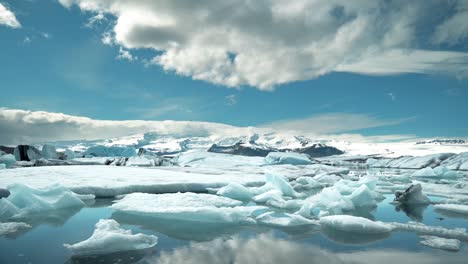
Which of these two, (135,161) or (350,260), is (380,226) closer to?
(350,260)

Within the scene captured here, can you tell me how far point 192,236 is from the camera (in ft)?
18.0

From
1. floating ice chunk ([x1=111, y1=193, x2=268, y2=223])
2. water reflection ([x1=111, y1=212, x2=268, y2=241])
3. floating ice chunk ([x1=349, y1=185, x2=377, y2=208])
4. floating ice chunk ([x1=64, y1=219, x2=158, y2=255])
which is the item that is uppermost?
floating ice chunk ([x1=64, y1=219, x2=158, y2=255])

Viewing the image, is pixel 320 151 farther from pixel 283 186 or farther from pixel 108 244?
pixel 108 244

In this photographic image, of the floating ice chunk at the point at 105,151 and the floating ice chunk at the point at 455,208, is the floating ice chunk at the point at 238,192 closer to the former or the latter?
the floating ice chunk at the point at 455,208

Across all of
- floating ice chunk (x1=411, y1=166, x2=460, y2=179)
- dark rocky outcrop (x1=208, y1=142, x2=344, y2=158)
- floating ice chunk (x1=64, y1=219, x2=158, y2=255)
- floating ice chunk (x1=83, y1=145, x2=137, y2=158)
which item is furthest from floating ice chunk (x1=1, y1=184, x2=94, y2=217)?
dark rocky outcrop (x1=208, y1=142, x2=344, y2=158)

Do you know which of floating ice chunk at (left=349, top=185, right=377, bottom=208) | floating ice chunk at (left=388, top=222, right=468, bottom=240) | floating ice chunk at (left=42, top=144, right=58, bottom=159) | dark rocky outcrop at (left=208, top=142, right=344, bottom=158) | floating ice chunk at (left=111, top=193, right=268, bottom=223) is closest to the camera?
floating ice chunk at (left=388, top=222, right=468, bottom=240)

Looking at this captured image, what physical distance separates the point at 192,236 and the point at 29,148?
30925 mm

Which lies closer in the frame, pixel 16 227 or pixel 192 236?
pixel 192 236

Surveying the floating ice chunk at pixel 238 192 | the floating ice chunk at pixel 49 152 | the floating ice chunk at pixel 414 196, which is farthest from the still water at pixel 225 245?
the floating ice chunk at pixel 49 152

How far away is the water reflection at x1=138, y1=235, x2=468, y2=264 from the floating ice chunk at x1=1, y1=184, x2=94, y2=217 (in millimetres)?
4660

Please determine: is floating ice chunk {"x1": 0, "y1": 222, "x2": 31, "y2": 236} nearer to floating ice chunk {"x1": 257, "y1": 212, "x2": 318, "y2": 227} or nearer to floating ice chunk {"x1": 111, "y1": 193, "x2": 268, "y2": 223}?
floating ice chunk {"x1": 111, "y1": 193, "x2": 268, "y2": 223}

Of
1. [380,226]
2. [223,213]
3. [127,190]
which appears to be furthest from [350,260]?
[127,190]

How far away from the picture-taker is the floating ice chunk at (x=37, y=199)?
745cm

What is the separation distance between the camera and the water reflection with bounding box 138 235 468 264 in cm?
411
